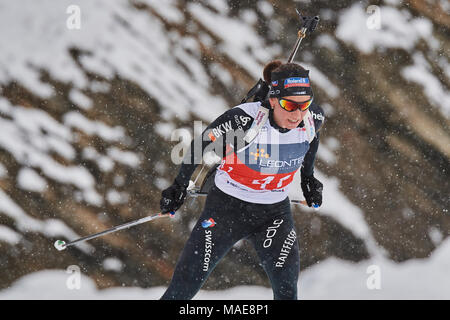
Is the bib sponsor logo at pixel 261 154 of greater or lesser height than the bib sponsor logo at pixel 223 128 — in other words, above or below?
below

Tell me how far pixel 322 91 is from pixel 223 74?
0.85 m

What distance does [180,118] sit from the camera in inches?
162

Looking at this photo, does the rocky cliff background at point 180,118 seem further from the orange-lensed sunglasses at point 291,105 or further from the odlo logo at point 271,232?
the orange-lensed sunglasses at point 291,105

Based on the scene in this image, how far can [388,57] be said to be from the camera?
4191 mm

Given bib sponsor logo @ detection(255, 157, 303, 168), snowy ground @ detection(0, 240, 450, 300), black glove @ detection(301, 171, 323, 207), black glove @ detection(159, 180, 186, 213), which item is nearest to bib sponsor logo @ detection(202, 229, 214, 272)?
black glove @ detection(159, 180, 186, 213)

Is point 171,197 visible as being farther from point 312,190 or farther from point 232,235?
point 312,190

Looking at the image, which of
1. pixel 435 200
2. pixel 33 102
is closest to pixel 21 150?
pixel 33 102

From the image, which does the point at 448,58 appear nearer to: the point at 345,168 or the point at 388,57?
the point at 388,57

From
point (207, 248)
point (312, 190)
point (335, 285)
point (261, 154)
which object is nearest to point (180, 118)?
point (312, 190)

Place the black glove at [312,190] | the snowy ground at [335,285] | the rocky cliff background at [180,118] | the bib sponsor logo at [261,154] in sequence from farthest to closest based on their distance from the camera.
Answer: the snowy ground at [335,285]
the rocky cliff background at [180,118]
the black glove at [312,190]
the bib sponsor logo at [261,154]

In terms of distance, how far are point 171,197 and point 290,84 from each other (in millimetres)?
865

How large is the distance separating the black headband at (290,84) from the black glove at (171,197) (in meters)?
0.70

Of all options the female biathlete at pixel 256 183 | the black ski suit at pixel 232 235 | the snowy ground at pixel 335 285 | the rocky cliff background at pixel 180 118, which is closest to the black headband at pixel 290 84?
the female biathlete at pixel 256 183

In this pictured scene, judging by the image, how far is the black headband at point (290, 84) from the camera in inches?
96.6
